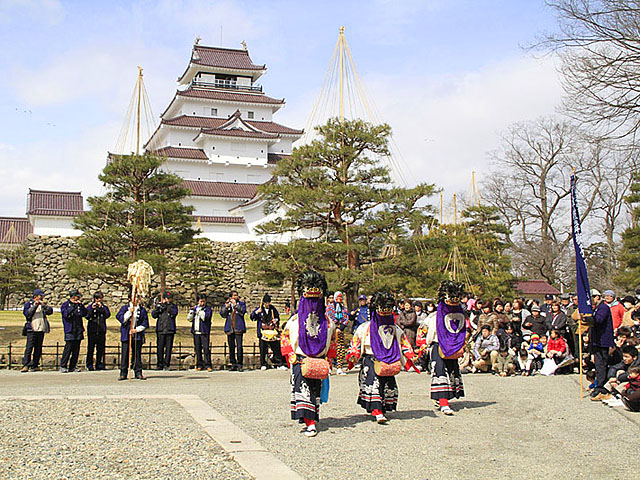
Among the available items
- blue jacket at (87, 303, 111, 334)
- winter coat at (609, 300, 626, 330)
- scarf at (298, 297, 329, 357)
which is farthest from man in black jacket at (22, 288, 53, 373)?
winter coat at (609, 300, 626, 330)

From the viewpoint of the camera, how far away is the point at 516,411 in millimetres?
8195

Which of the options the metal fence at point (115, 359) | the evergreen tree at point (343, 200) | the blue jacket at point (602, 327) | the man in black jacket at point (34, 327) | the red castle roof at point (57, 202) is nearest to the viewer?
the blue jacket at point (602, 327)

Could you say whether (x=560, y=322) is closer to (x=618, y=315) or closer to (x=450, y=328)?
(x=618, y=315)

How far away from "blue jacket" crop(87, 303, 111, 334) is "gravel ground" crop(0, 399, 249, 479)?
15.9ft

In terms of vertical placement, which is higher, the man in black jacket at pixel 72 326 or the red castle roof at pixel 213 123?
the red castle roof at pixel 213 123

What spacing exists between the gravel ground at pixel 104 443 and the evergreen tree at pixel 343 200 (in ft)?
34.7

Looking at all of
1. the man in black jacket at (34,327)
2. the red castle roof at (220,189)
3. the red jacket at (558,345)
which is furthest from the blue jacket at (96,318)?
the red castle roof at (220,189)

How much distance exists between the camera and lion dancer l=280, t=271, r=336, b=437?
6750mm

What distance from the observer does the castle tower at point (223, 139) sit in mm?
34344

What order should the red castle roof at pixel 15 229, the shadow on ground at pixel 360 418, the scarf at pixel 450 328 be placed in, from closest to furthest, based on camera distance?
the shadow on ground at pixel 360 418
the scarf at pixel 450 328
the red castle roof at pixel 15 229

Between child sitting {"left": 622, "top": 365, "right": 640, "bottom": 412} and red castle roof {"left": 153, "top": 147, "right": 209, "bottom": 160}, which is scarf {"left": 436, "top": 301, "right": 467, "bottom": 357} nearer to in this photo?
child sitting {"left": 622, "top": 365, "right": 640, "bottom": 412}

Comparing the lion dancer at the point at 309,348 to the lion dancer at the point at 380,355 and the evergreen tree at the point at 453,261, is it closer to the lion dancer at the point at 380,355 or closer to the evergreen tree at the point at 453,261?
the lion dancer at the point at 380,355

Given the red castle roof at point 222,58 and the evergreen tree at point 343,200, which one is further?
the red castle roof at point 222,58

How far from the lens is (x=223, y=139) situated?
37.4 m
